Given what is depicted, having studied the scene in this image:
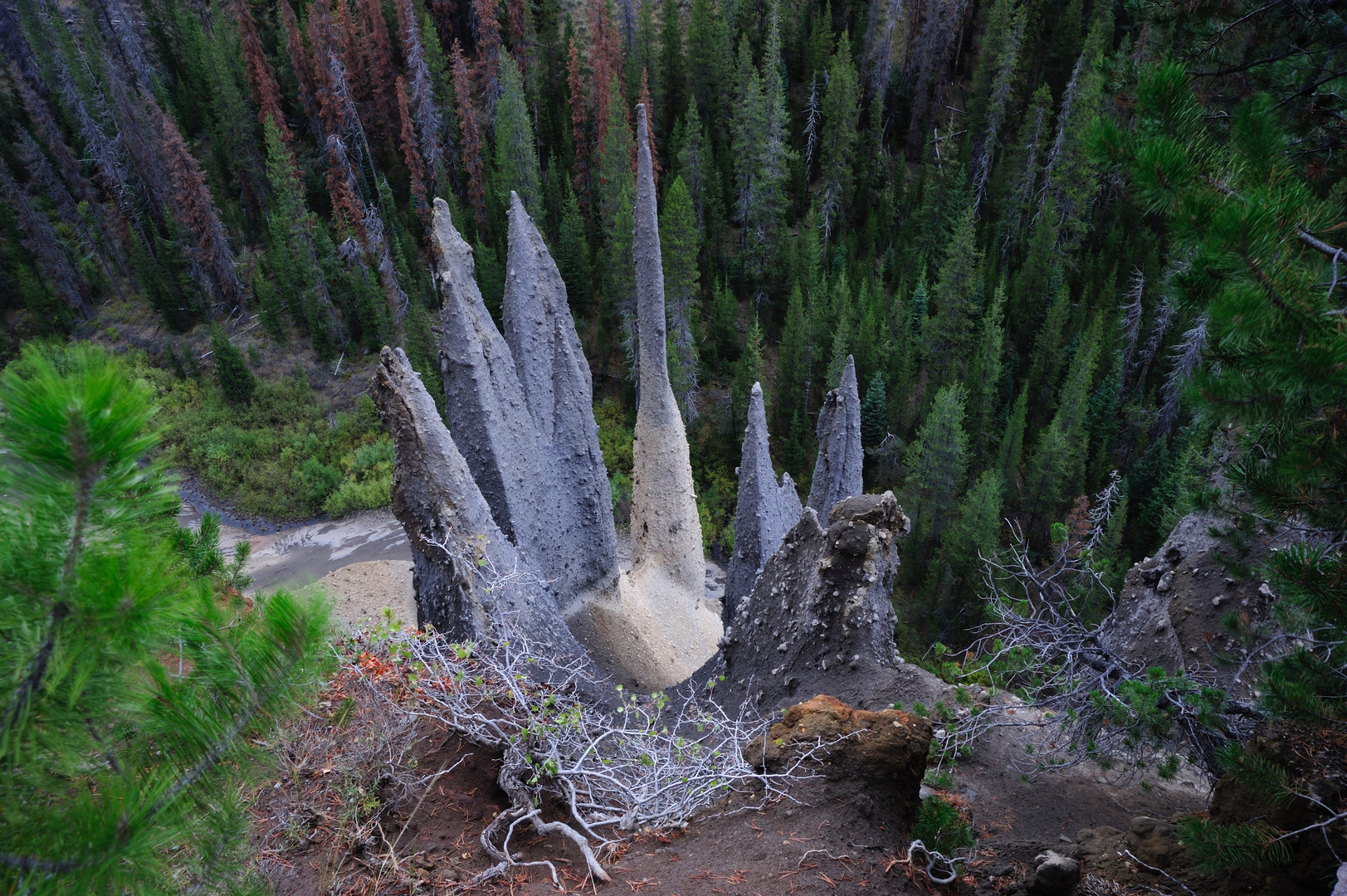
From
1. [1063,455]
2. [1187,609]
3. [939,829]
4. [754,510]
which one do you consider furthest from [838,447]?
[1063,455]

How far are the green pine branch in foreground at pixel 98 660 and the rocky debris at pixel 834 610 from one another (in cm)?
513

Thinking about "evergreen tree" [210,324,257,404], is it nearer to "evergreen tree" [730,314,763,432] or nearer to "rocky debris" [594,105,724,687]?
"evergreen tree" [730,314,763,432]

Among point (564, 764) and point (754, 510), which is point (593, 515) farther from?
point (564, 764)

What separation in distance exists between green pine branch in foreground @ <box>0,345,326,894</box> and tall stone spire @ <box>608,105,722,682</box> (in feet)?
26.9

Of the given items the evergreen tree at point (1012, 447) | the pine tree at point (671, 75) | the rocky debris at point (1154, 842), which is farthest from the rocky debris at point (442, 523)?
the pine tree at point (671, 75)

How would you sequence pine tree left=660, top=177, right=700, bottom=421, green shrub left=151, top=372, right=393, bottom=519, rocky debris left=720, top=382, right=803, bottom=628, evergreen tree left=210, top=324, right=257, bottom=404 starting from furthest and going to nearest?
evergreen tree left=210, top=324, right=257, bottom=404 < green shrub left=151, top=372, right=393, bottom=519 < pine tree left=660, top=177, right=700, bottom=421 < rocky debris left=720, top=382, right=803, bottom=628

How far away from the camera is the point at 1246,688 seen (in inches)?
234

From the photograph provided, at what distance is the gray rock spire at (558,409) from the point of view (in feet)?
32.0

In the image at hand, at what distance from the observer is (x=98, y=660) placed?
1.69 m

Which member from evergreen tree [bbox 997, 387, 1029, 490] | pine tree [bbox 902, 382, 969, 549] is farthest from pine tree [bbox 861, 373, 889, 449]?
evergreen tree [bbox 997, 387, 1029, 490]

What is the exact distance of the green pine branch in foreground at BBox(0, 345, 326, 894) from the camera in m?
1.57

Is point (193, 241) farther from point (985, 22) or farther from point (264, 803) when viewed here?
point (985, 22)

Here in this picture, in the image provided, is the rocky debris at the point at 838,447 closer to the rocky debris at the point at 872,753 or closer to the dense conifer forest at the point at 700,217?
the rocky debris at the point at 872,753

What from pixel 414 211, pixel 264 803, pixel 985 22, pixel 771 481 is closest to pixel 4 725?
pixel 264 803
